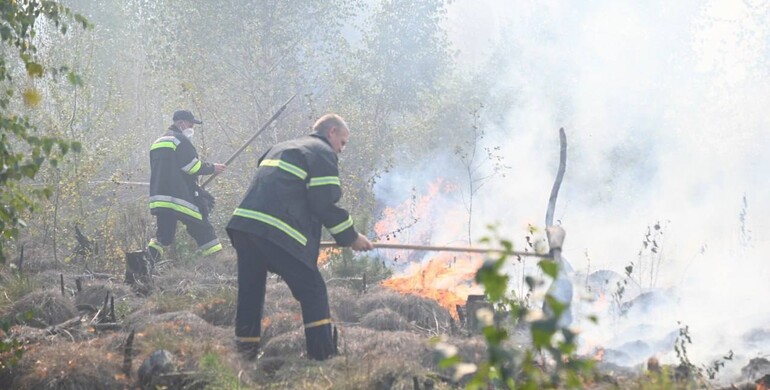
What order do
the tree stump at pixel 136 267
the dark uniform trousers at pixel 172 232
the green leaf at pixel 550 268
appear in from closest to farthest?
1. the green leaf at pixel 550 268
2. the tree stump at pixel 136 267
3. the dark uniform trousers at pixel 172 232

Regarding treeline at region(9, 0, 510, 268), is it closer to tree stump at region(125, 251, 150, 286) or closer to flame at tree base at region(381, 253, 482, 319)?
flame at tree base at region(381, 253, 482, 319)

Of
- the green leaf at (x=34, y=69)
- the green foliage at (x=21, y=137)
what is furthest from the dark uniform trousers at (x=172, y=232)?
the green leaf at (x=34, y=69)

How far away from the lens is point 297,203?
564 centimetres

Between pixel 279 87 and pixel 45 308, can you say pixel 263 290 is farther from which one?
pixel 279 87

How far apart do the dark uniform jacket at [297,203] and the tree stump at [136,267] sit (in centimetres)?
315

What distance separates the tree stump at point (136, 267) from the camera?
8422mm

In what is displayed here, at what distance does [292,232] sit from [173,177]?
415cm

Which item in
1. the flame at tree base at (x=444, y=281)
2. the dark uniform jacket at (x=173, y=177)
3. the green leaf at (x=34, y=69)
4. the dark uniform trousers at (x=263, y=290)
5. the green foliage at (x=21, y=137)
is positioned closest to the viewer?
the green leaf at (x=34, y=69)

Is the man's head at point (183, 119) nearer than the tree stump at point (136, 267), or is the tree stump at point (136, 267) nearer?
the tree stump at point (136, 267)

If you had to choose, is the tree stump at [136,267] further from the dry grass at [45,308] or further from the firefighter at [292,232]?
the firefighter at [292,232]

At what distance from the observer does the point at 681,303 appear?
8.02 metres

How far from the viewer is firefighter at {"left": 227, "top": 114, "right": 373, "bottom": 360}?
18.2 ft

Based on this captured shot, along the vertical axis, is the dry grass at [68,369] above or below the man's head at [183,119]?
below

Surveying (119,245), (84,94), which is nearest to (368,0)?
(84,94)
